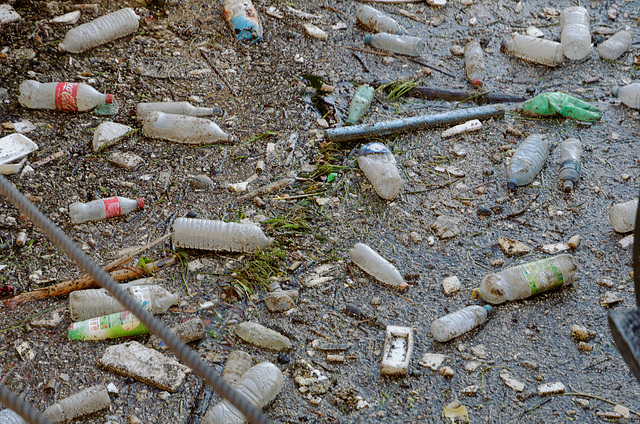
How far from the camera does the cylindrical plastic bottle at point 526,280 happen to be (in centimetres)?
270

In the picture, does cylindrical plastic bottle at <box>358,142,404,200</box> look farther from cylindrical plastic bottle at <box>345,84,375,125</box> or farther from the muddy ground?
cylindrical plastic bottle at <box>345,84,375,125</box>

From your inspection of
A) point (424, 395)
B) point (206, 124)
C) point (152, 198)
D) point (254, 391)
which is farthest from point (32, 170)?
point (424, 395)

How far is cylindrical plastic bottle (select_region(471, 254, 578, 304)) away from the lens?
2.70m

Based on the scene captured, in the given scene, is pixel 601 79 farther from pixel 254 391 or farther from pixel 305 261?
pixel 254 391

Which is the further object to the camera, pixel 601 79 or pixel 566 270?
pixel 601 79

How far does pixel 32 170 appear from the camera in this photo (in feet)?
11.0

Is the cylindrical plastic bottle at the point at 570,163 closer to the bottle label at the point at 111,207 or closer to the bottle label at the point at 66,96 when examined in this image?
the bottle label at the point at 111,207

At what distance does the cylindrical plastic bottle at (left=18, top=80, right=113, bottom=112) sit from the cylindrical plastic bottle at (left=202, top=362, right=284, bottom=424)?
229 cm

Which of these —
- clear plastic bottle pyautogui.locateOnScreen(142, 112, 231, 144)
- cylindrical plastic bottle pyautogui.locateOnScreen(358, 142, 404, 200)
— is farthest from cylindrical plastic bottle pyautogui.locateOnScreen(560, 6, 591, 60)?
clear plastic bottle pyautogui.locateOnScreen(142, 112, 231, 144)

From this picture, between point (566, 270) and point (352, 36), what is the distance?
8.77 ft

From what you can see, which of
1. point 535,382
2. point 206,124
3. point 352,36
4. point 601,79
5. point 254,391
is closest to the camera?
point 254,391

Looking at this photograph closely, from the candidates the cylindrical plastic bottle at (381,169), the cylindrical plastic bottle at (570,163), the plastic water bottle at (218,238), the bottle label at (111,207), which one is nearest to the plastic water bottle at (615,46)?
the cylindrical plastic bottle at (570,163)

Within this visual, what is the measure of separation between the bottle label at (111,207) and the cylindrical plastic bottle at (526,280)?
1.91 meters

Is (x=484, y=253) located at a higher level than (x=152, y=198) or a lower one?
lower
